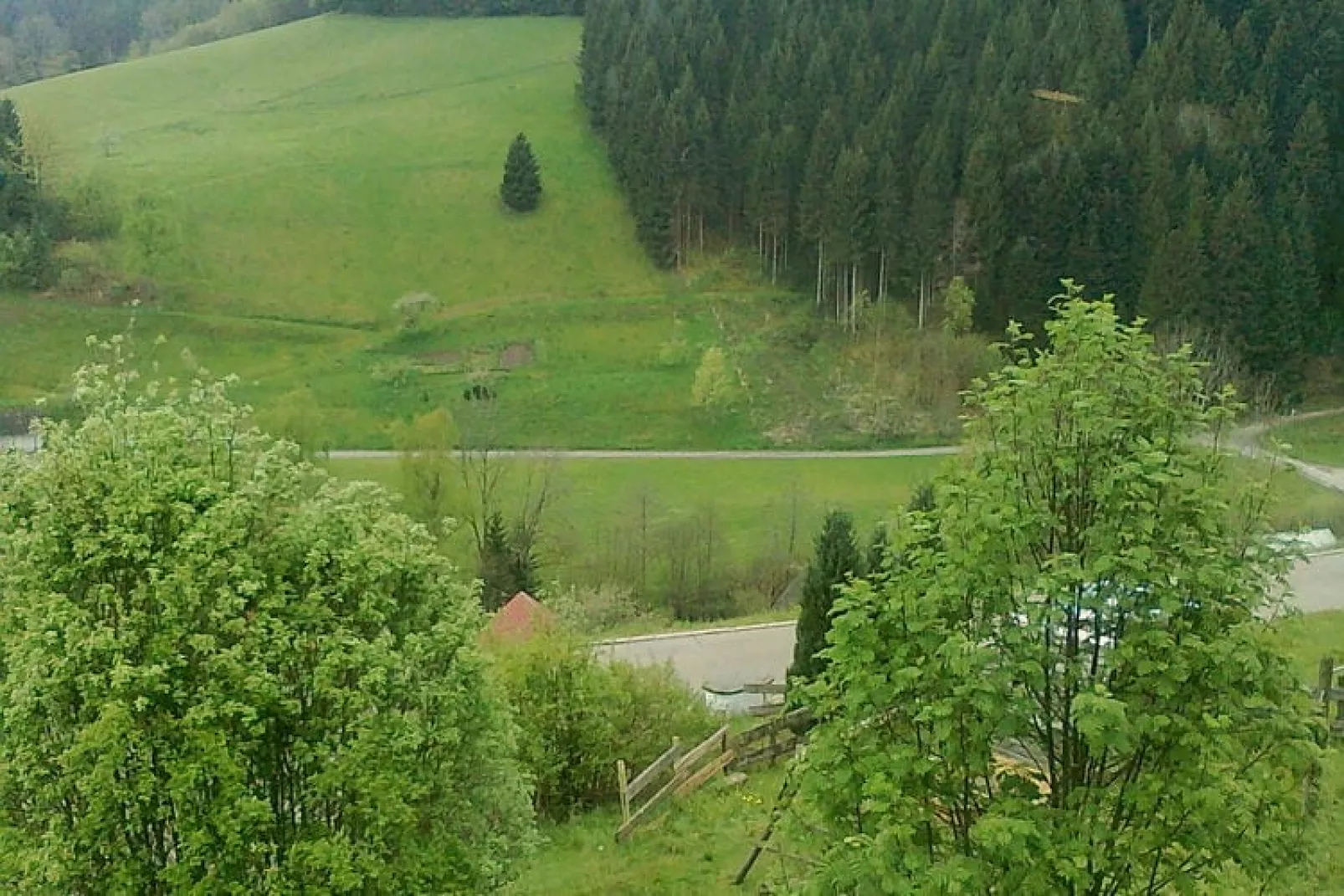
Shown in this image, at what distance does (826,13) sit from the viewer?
81.2m

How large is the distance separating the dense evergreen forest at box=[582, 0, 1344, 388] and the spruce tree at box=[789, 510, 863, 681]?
4283cm

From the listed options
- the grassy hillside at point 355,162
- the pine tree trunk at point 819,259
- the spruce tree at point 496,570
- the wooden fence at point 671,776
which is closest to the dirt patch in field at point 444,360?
the grassy hillside at point 355,162

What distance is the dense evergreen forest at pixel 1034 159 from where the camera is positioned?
6444cm

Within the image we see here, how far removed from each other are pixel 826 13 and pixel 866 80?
8.58 metres

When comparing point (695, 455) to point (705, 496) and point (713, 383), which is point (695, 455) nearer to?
point (713, 383)

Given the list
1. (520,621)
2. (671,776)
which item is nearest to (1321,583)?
(520,621)

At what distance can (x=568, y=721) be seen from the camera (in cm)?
2005

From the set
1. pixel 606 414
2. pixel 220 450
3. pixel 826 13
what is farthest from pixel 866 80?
pixel 220 450

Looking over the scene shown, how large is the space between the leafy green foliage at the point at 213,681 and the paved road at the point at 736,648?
17.7m

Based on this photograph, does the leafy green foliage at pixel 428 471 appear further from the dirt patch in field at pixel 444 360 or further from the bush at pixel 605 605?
the dirt patch in field at pixel 444 360

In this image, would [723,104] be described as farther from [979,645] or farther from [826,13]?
[979,645]

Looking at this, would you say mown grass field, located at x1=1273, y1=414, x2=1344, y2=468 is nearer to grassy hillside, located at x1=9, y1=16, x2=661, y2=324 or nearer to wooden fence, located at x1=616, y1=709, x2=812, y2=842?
grassy hillside, located at x1=9, y1=16, x2=661, y2=324

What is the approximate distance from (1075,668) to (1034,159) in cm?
6272

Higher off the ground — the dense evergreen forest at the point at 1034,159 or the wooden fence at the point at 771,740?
the dense evergreen forest at the point at 1034,159
